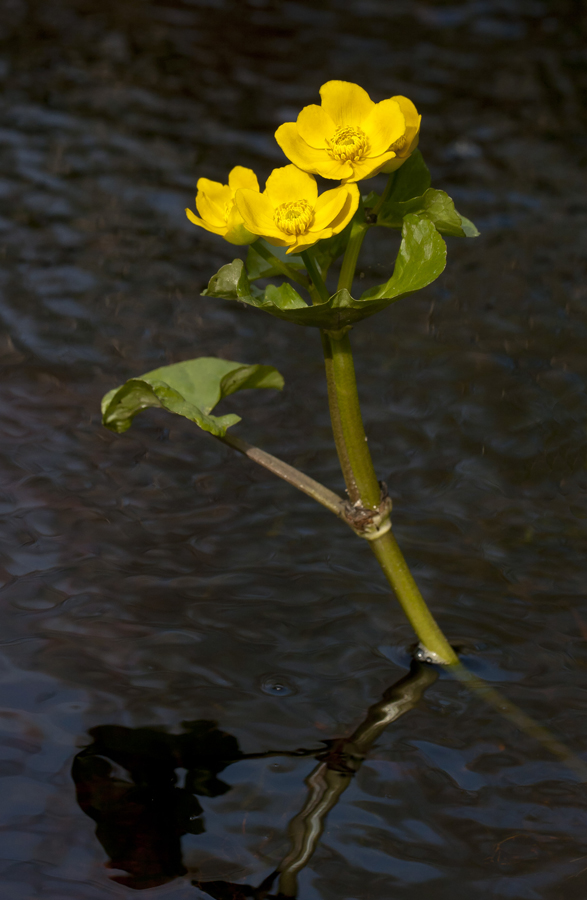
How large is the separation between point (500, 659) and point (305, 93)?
2737 millimetres

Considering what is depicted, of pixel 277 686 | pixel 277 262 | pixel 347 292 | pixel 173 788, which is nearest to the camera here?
pixel 347 292

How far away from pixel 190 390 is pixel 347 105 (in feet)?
1.54

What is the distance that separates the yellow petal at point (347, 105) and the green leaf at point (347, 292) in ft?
0.43

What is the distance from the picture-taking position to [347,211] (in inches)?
39.3

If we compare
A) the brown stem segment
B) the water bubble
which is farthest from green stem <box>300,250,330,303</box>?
the water bubble

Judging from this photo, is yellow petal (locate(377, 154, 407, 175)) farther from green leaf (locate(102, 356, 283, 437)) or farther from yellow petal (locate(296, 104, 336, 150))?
green leaf (locate(102, 356, 283, 437))

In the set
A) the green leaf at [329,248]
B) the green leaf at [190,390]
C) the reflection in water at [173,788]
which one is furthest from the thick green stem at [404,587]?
the green leaf at [329,248]

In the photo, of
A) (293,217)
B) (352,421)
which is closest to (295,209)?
(293,217)

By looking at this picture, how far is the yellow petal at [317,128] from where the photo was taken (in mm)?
1012

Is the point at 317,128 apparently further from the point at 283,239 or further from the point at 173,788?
the point at 173,788

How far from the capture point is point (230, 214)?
3.43ft

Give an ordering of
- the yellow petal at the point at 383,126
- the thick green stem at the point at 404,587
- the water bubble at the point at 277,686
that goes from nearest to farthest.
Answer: the yellow petal at the point at 383,126, the thick green stem at the point at 404,587, the water bubble at the point at 277,686

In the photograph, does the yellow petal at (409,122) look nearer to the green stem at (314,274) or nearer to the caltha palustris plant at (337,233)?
the caltha palustris plant at (337,233)

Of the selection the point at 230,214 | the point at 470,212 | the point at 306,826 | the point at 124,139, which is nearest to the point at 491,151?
the point at 470,212
